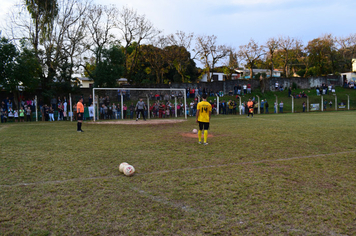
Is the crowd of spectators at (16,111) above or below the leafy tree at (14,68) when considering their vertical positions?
below

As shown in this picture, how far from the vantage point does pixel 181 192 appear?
15.8 ft

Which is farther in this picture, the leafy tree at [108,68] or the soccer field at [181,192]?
the leafy tree at [108,68]

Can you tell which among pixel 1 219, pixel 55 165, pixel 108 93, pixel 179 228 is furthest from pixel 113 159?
pixel 108 93

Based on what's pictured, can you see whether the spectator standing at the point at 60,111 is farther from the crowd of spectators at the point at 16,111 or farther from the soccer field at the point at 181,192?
the soccer field at the point at 181,192

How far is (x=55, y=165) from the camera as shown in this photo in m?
6.85

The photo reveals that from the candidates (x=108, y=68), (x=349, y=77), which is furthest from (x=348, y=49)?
(x=108, y=68)

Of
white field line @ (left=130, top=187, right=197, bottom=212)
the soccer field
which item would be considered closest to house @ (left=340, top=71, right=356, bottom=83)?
the soccer field

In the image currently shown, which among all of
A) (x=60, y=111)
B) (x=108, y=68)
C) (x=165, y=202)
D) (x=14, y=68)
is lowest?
(x=165, y=202)

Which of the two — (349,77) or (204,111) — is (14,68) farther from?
(349,77)

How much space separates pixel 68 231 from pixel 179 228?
4.51ft

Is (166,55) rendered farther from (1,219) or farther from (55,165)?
(1,219)

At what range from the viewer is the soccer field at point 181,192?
140 inches

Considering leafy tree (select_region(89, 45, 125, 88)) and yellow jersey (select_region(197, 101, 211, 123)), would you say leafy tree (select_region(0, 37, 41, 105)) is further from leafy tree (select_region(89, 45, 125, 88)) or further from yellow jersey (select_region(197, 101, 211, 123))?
yellow jersey (select_region(197, 101, 211, 123))

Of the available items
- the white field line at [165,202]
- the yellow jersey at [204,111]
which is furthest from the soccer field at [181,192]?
the yellow jersey at [204,111]
